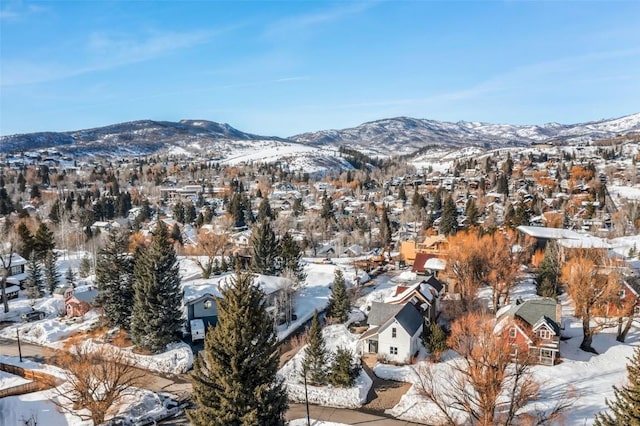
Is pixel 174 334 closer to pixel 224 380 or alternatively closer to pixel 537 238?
pixel 224 380

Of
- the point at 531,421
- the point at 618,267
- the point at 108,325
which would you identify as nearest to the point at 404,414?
the point at 531,421

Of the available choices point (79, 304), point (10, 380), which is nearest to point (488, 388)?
point (10, 380)

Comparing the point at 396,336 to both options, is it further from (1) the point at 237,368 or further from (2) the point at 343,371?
(1) the point at 237,368

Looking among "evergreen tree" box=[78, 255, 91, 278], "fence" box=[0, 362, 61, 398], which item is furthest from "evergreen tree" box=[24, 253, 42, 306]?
"fence" box=[0, 362, 61, 398]

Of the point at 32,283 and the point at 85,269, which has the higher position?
the point at 32,283

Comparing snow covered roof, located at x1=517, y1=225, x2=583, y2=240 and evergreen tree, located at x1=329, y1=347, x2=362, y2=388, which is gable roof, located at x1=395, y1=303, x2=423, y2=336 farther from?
snow covered roof, located at x1=517, y1=225, x2=583, y2=240
